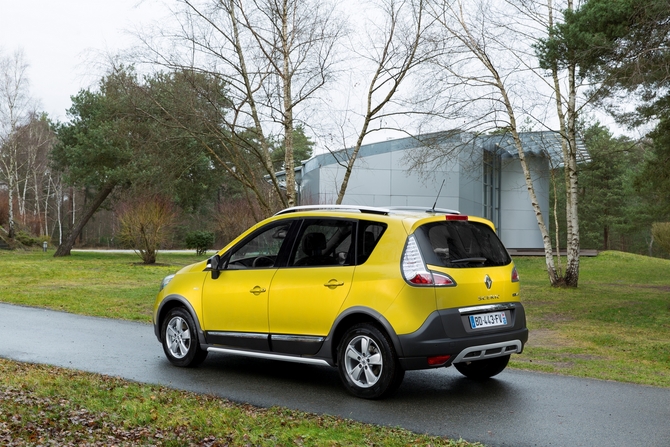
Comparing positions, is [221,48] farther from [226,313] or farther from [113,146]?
[113,146]

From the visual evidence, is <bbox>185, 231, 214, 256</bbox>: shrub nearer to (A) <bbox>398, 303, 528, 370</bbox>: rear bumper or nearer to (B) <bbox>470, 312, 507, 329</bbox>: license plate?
(B) <bbox>470, 312, 507, 329</bbox>: license plate

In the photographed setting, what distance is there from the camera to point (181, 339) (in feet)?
27.1

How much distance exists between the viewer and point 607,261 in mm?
39219

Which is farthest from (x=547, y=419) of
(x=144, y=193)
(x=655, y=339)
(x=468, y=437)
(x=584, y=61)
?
(x=144, y=193)

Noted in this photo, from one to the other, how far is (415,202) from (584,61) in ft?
71.5

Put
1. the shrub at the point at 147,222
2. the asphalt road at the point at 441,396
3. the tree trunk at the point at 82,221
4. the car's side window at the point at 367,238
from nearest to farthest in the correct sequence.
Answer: the asphalt road at the point at 441,396, the car's side window at the point at 367,238, the shrub at the point at 147,222, the tree trunk at the point at 82,221

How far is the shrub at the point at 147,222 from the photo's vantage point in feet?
105

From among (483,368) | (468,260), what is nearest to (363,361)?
(468,260)

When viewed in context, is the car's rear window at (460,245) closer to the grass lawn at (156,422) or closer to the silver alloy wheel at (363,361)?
the silver alloy wheel at (363,361)

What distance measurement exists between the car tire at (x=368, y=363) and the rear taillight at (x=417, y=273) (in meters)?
0.58

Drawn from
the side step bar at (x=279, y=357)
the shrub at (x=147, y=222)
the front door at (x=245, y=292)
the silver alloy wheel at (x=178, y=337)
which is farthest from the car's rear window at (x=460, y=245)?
the shrub at (x=147, y=222)

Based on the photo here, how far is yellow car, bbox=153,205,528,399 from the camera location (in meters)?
6.37

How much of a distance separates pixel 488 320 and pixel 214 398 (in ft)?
A: 8.31

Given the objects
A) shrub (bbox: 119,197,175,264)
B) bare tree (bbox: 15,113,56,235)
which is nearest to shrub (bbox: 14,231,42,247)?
bare tree (bbox: 15,113,56,235)
